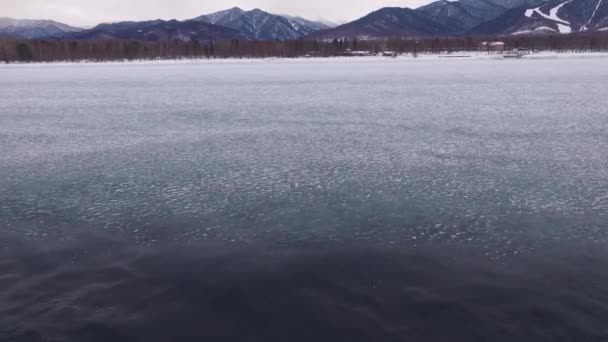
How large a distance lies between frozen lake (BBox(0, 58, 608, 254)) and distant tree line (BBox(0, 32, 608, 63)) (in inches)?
4821

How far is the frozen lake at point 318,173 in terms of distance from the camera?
1177cm

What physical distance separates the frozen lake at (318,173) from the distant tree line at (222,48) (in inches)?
4821

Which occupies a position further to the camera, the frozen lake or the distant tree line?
the distant tree line

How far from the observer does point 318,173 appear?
16.1 metres

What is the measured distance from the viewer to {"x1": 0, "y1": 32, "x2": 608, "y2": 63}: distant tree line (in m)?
135

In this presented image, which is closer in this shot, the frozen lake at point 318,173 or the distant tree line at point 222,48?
the frozen lake at point 318,173

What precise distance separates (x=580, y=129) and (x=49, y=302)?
73.2 ft

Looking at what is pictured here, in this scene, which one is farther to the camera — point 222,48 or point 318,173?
point 222,48

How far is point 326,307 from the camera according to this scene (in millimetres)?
8406

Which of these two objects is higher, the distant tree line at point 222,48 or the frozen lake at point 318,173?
the distant tree line at point 222,48

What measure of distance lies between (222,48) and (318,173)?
A: 14797 cm

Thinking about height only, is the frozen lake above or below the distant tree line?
below

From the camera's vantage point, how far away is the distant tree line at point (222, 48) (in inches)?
5316

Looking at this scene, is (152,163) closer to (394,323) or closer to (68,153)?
(68,153)
